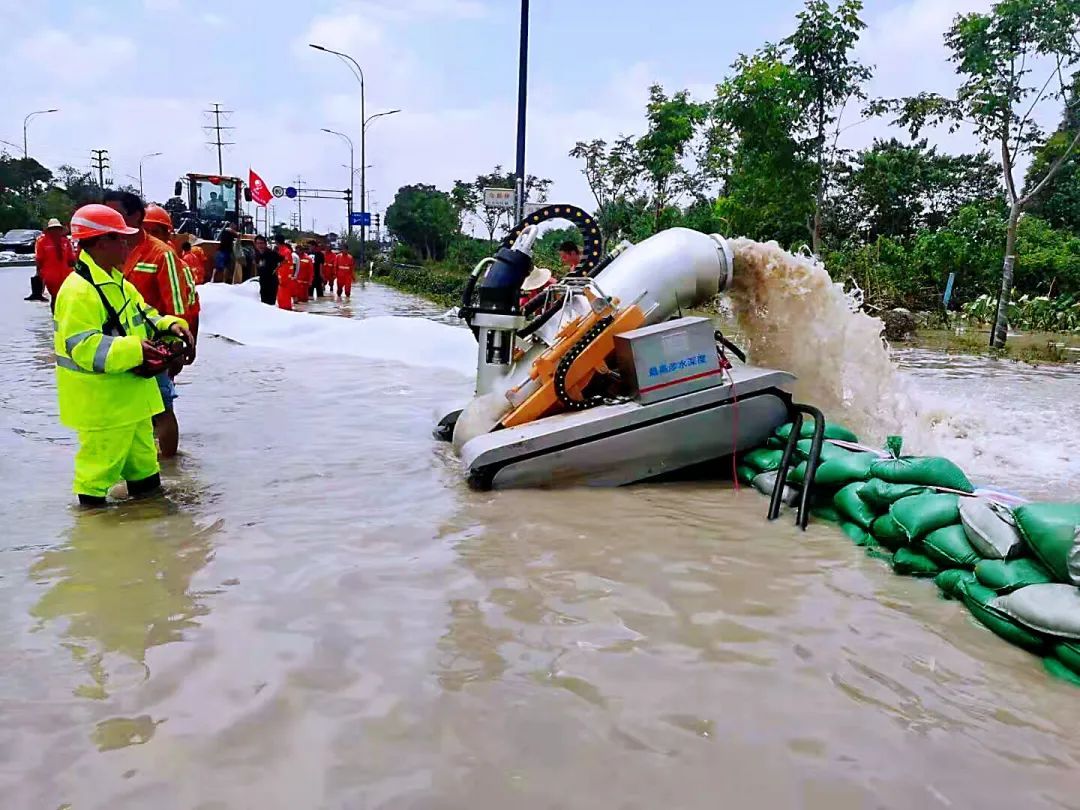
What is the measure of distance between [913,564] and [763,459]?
4.79 ft

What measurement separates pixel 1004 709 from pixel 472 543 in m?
2.10

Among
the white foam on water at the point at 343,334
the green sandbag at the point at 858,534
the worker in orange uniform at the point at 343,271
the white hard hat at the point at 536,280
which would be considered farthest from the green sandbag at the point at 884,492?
the worker in orange uniform at the point at 343,271

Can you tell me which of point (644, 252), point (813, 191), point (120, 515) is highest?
point (813, 191)

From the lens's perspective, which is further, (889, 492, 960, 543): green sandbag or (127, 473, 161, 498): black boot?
(127, 473, 161, 498): black boot

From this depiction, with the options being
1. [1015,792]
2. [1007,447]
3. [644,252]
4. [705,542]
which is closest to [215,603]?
[705,542]

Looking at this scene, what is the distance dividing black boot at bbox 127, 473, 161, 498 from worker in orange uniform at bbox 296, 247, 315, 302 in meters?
16.2

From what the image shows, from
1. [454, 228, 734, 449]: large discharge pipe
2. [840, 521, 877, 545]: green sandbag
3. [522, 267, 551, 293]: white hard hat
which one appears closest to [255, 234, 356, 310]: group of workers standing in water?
[522, 267, 551, 293]: white hard hat

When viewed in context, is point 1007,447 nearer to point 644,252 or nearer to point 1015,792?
point 644,252

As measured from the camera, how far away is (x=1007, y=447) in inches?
243

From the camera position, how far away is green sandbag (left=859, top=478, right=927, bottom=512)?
3.70m

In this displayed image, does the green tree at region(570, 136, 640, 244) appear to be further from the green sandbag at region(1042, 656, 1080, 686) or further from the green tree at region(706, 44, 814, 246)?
the green sandbag at region(1042, 656, 1080, 686)

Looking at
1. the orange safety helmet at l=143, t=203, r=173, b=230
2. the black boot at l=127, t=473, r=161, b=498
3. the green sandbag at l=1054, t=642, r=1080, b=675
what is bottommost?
the black boot at l=127, t=473, r=161, b=498

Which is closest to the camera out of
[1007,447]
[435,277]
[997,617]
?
[997,617]

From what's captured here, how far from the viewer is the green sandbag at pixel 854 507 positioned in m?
3.89
